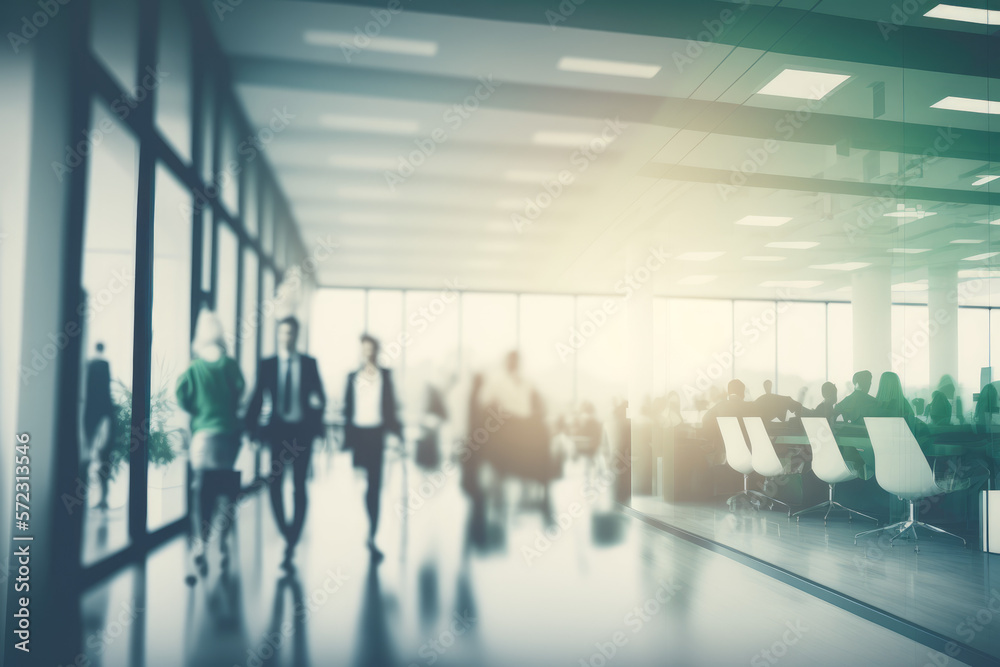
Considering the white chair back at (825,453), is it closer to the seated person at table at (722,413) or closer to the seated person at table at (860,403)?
→ the seated person at table at (860,403)

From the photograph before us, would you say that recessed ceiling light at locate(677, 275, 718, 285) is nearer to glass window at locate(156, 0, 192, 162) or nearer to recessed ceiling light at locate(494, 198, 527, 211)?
recessed ceiling light at locate(494, 198, 527, 211)

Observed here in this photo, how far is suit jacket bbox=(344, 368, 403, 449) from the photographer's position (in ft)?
13.3

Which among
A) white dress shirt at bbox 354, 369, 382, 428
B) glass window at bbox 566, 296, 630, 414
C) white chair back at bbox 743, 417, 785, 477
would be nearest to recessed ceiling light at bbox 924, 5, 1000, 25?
glass window at bbox 566, 296, 630, 414

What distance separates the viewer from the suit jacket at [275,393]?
13.1 feet

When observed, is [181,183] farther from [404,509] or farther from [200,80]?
[404,509]

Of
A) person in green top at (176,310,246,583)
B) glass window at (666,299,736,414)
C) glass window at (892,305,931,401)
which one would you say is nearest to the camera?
glass window at (892,305,931,401)

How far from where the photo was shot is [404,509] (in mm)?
4180

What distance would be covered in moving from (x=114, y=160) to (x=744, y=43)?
4.27 metres

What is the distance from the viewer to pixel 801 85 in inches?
173

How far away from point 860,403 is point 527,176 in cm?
260

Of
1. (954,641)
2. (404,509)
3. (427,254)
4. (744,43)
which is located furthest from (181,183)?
(954,641)

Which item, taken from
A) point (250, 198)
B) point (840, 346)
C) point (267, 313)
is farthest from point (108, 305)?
point (840, 346)

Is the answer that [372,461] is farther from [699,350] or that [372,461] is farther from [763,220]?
[763,220]

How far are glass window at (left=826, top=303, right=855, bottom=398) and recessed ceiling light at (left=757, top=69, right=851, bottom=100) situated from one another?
1.49 m
